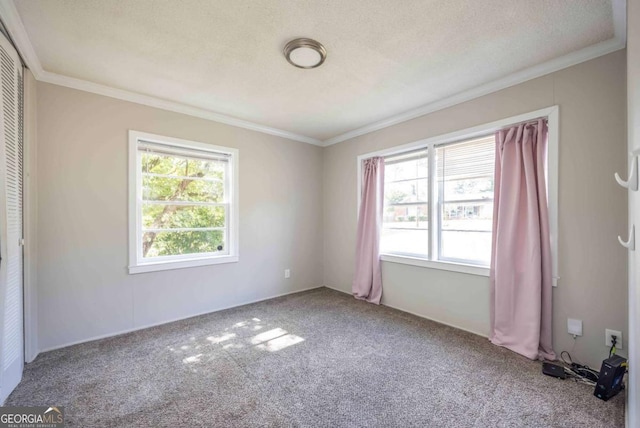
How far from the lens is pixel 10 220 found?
1889 mm

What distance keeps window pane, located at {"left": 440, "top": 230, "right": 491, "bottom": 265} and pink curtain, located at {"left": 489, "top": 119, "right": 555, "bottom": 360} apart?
0.60 feet

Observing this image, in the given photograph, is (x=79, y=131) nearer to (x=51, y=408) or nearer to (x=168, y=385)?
(x=51, y=408)

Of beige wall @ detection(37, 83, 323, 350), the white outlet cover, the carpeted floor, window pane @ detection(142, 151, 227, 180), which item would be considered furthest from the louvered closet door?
the white outlet cover

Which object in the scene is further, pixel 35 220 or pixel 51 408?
pixel 35 220

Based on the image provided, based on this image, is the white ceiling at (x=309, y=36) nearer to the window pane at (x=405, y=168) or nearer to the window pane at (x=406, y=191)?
the window pane at (x=405, y=168)

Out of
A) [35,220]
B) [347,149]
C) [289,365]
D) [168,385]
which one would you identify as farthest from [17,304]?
[347,149]

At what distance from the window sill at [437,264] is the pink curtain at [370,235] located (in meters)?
0.21

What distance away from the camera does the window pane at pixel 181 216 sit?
3.15 m

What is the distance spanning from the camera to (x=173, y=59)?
2.27m

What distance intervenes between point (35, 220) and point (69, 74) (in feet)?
4.44

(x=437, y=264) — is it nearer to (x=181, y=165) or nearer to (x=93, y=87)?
(x=181, y=165)

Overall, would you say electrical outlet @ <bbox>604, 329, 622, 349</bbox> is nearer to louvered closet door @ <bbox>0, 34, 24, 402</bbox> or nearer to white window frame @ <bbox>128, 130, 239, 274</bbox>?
white window frame @ <bbox>128, 130, 239, 274</bbox>

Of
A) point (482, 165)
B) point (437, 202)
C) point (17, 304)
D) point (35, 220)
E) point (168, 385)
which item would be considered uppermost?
point (482, 165)
